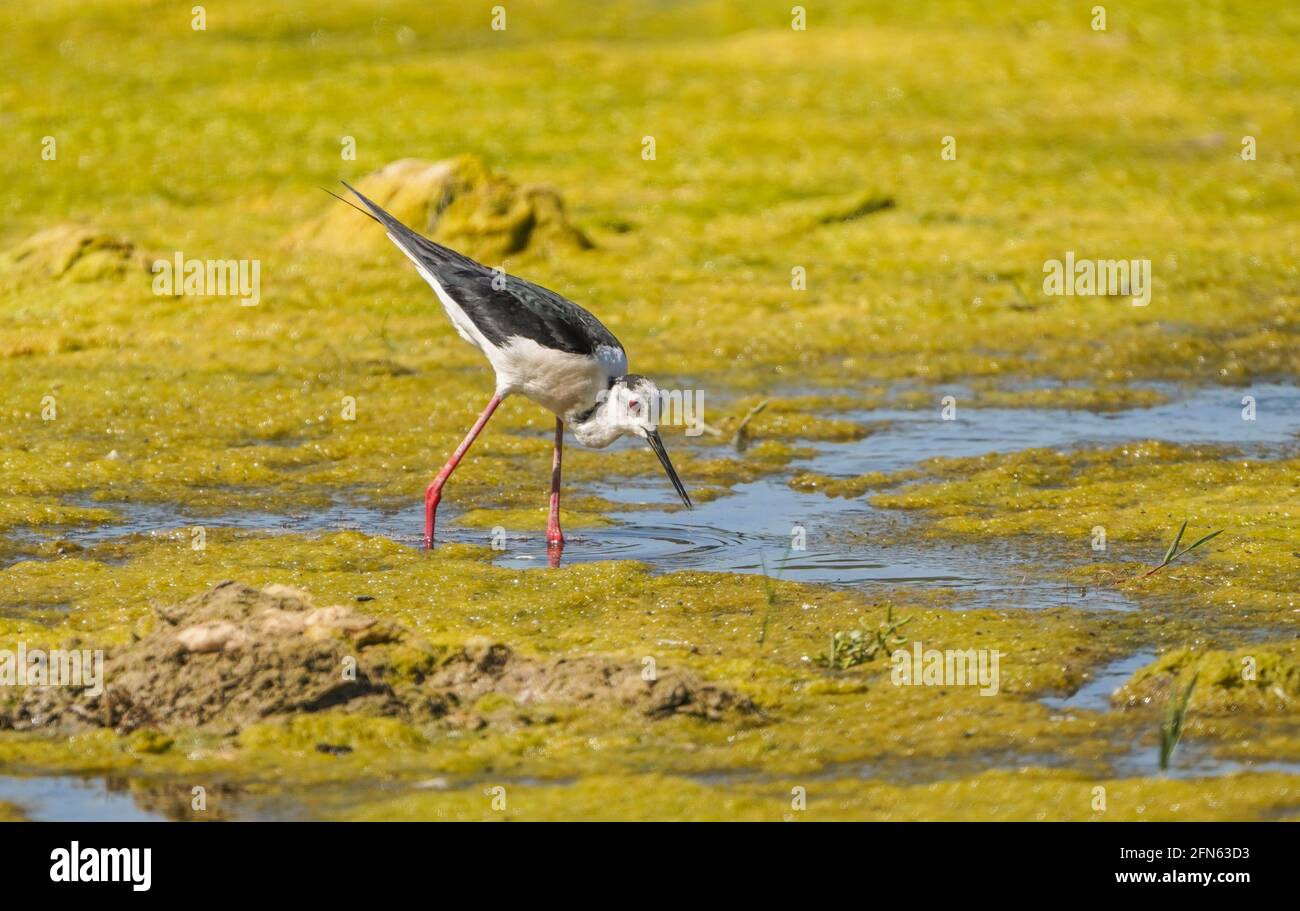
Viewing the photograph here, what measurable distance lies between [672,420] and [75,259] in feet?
14.4

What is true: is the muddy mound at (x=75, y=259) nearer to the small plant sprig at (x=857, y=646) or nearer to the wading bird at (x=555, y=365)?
the wading bird at (x=555, y=365)

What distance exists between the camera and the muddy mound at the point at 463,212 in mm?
12438

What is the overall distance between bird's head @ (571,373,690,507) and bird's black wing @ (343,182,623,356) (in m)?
0.20

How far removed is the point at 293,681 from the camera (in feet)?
18.1

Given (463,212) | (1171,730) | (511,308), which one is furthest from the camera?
(463,212)

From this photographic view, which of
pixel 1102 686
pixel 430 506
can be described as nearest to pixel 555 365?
pixel 430 506

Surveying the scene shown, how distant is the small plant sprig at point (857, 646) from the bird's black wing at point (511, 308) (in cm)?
201

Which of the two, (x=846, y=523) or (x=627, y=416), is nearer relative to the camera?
(x=627, y=416)

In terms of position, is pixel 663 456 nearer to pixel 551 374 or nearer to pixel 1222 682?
pixel 551 374

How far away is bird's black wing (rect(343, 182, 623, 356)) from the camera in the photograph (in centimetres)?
761
